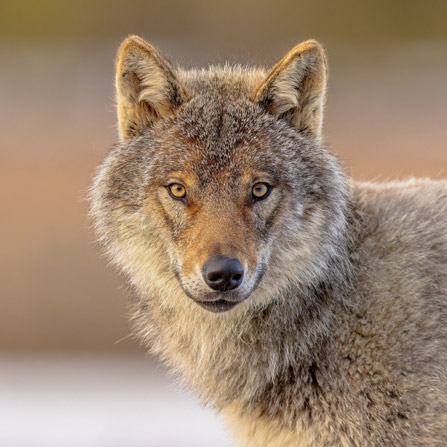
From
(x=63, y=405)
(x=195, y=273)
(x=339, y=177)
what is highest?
(x=339, y=177)

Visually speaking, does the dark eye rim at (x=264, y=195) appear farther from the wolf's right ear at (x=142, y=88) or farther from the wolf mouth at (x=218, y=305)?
the wolf's right ear at (x=142, y=88)

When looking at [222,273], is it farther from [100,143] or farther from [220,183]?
[100,143]

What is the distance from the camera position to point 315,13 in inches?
1154

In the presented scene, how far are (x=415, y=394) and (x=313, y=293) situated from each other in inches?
37.9

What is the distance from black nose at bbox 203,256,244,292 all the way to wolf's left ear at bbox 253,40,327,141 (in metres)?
1.30

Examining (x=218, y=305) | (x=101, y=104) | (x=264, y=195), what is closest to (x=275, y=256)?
(x=264, y=195)

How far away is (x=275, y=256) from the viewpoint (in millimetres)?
5949

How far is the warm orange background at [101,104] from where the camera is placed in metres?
16.1

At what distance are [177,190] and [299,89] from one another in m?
1.12

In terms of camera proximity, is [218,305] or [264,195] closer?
[218,305]

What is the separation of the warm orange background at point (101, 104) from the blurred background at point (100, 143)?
1.4 inches

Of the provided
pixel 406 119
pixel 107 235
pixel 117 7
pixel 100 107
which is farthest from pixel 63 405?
pixel 117 7

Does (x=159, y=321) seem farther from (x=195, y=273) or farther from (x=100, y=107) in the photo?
(x=100, y=107)

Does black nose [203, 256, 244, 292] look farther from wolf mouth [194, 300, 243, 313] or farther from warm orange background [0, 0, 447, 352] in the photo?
warm orange background [0, 0, 447, 352]
